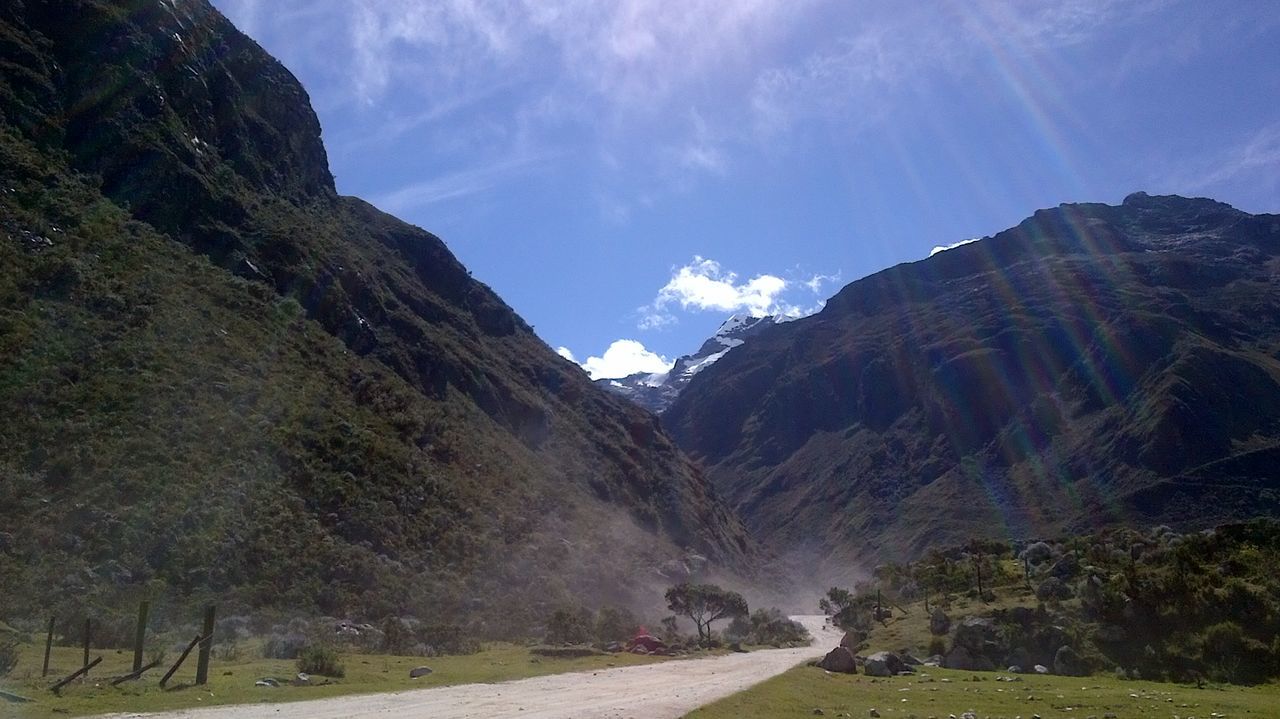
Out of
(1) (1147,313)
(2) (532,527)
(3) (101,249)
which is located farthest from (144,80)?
(1) (1147,313)

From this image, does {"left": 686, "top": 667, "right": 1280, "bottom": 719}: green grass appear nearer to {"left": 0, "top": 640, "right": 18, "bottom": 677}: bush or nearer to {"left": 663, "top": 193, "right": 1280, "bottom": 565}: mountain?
{"left": 0, "top": 640, "right": 18, "bottom": 677}: bush

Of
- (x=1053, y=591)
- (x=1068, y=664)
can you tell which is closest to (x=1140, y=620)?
(x=1068, y=664)

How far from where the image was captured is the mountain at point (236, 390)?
159ft

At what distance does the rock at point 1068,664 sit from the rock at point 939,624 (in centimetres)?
734

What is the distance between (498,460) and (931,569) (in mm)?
41563

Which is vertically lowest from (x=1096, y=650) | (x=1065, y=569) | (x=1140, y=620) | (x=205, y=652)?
(x=1096, y=650)

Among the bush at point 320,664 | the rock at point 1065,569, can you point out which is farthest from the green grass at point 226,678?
the rock at point 1065,569

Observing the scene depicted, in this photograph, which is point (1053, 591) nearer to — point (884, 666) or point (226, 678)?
point (884, 666)

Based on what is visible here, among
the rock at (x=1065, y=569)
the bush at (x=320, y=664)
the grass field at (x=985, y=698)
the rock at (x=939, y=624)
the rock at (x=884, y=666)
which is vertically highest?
the rock at (x=1065, y=569)

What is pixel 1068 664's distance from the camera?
31.7 meters

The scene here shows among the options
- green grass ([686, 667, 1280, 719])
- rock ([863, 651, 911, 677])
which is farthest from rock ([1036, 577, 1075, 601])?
rock ([863, 651, 911, 677])

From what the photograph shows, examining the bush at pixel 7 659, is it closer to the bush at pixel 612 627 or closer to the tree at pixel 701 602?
the bush at pixel 612 627

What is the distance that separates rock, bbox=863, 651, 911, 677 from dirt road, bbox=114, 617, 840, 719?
3.59 metres

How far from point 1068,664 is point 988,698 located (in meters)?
11.2
